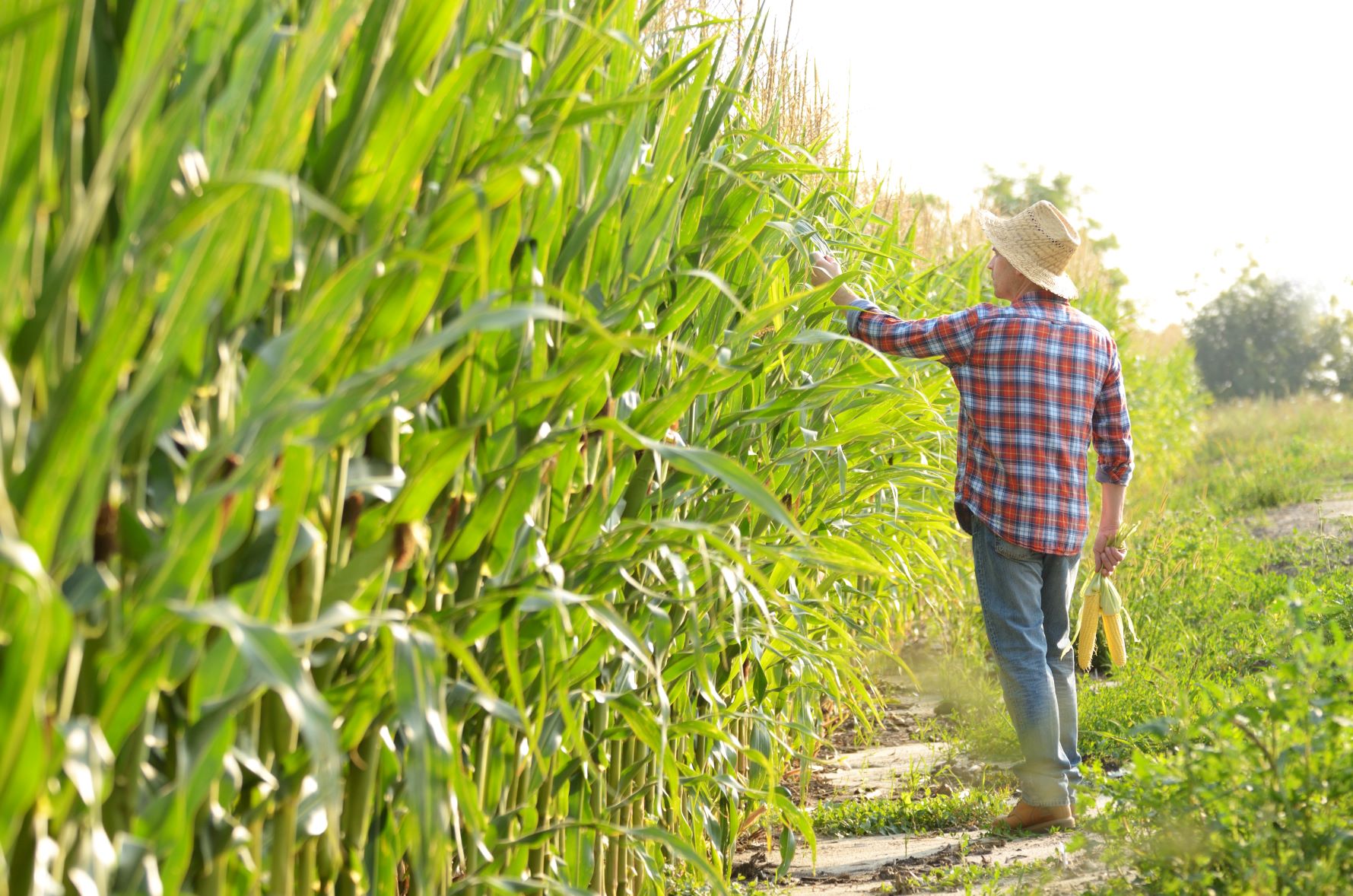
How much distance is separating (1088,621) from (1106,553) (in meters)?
0.27

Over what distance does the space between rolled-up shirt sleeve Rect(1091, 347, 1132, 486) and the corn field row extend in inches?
80.1

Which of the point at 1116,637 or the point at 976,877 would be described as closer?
the point at 976,877

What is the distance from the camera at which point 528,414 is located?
1525mm

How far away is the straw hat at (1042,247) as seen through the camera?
3.61m

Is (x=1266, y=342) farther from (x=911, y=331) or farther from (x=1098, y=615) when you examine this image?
(x=911, y=331)

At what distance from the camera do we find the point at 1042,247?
11.9ft

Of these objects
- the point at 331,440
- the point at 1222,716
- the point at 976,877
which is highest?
the point at 331,440

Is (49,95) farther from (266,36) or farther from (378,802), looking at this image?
→ (378,802)

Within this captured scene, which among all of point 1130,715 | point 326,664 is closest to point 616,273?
point 326,664

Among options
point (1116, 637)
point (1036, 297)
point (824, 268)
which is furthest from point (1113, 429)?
point (824, 268)

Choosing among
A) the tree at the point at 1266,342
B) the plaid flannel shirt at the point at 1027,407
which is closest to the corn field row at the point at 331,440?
the plaid flannel shirt at the point at 1027,407

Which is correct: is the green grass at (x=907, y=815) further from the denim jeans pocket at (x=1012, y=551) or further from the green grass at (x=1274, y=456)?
the green grass at (x=1274, y=456)

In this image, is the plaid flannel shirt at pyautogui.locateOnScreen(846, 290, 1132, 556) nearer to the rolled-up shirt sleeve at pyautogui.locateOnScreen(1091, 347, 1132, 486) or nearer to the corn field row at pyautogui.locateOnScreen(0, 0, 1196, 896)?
the rolled-up shirt sleeve at pyautogui.locateOnScreen(1091, 347, 1132, 486)

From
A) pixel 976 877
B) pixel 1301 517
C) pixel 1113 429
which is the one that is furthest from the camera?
pixel 1301 517
